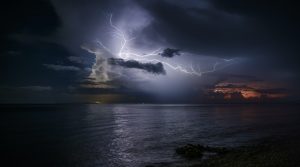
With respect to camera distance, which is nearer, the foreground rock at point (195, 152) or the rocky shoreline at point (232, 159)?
the rocky shoreline at point (232, 159)

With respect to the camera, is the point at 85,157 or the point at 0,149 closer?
the point at 85,157

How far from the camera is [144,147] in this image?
140 ft

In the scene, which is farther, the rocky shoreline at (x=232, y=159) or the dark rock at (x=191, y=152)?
the dark rock at (x=191, y=152)

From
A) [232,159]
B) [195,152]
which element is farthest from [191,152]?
[232,159]

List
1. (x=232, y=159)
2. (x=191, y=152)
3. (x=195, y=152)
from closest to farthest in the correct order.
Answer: (x=232, y=159), (x=195, y=152), (x=191, y=152)

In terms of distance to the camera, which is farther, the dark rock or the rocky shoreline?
the dark rock

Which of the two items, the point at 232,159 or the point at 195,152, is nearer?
the point at 232,159

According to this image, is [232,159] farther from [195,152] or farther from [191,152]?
[191,152]

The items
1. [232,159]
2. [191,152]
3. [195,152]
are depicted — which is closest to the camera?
[232,159]

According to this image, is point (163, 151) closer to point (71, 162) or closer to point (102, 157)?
point (102, 157)

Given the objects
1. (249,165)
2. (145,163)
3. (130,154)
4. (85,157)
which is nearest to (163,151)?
(130,154)

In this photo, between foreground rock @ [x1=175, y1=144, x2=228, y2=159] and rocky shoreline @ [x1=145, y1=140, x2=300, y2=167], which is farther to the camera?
foreground rock @ [x1=175, y1=144, x2=228, y2=159]

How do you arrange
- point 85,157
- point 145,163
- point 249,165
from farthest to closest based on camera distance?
point 85,157
point 145,163
point 249,165

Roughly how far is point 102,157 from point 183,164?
11353mm
